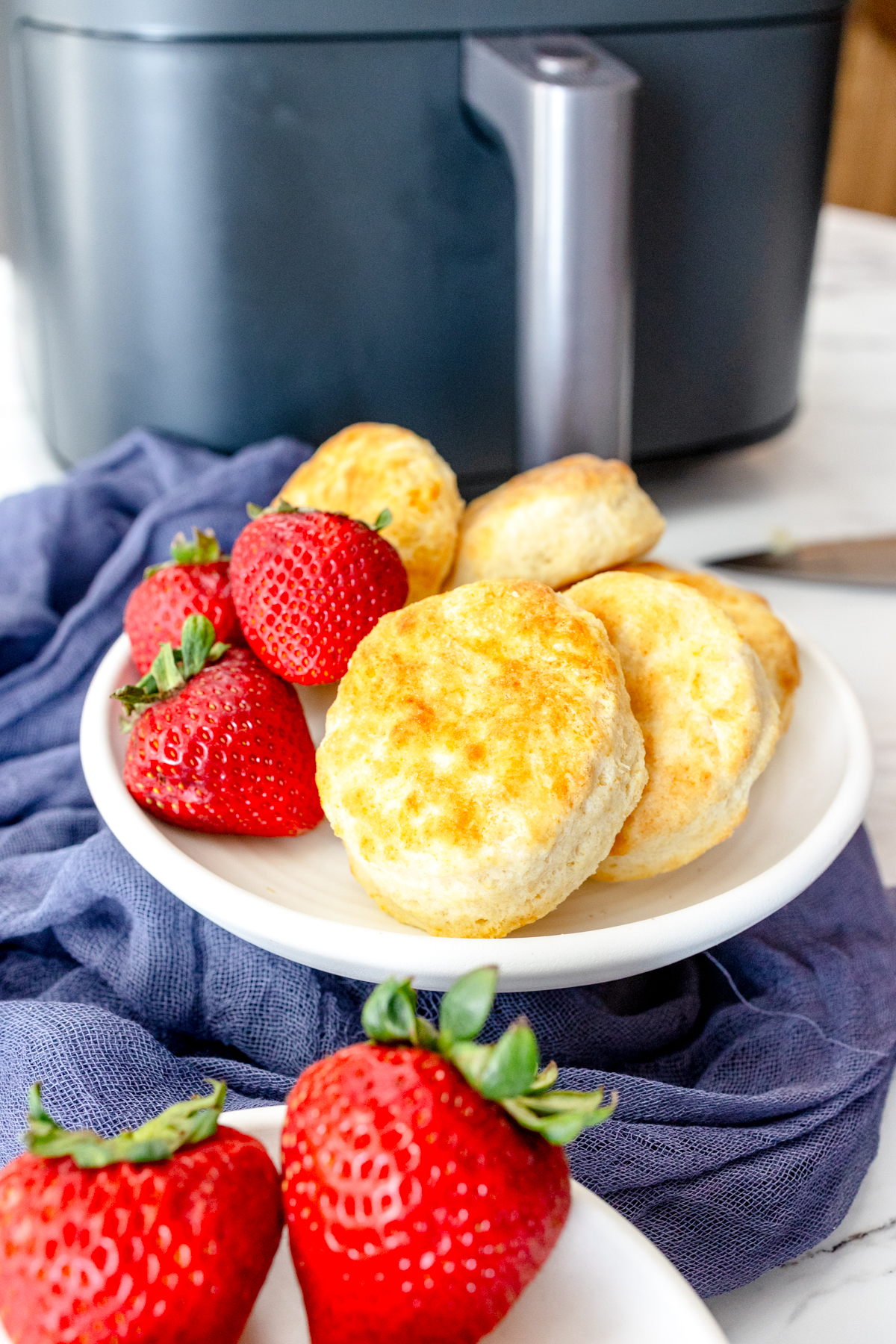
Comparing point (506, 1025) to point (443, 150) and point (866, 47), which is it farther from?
point (866, 47)

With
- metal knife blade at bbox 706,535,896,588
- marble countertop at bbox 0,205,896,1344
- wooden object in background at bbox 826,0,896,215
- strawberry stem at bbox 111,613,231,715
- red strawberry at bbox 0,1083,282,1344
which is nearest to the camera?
red strawberry at bbox 0,1083,282,1344

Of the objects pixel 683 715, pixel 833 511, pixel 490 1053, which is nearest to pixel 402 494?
pixel 683 715

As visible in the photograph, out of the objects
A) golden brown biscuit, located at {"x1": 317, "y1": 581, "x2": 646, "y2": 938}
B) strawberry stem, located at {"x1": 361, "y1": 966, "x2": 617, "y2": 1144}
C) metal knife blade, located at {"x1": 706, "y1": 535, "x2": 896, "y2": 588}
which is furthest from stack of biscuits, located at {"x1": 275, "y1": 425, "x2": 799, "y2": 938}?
metal knife blade, located at {"x1": 706, "y1": 535, "x2": 896, "y2": 588}

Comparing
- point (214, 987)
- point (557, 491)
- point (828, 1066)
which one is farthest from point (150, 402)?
point (828, 1066)

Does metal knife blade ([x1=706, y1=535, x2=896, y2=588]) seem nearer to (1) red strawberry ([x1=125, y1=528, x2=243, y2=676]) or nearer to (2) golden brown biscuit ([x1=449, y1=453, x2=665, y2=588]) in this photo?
(2) golden brown biscuit ([x1=449, y1=453, x2=665, y2=588])

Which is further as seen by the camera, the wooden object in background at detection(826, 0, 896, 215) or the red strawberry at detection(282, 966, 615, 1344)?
the wooden object in background at detection(826, 0, 896, 215)

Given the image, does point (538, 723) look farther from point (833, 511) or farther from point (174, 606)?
point (833, 511)

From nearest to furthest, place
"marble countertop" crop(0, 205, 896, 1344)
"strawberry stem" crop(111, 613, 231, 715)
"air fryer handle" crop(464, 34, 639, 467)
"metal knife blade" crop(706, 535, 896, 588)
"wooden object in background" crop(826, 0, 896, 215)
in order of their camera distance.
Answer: "marble countertop" crop(0, 205, 896, 1344), "strawberry stem" crop(111, 613, 231, 715), "air fryer handle" crop(464, 34, 639, 467), "metal knife blade" crop(706, 535, 896, 588), "wooden object in background" crop(826, 0, 896, 215)
